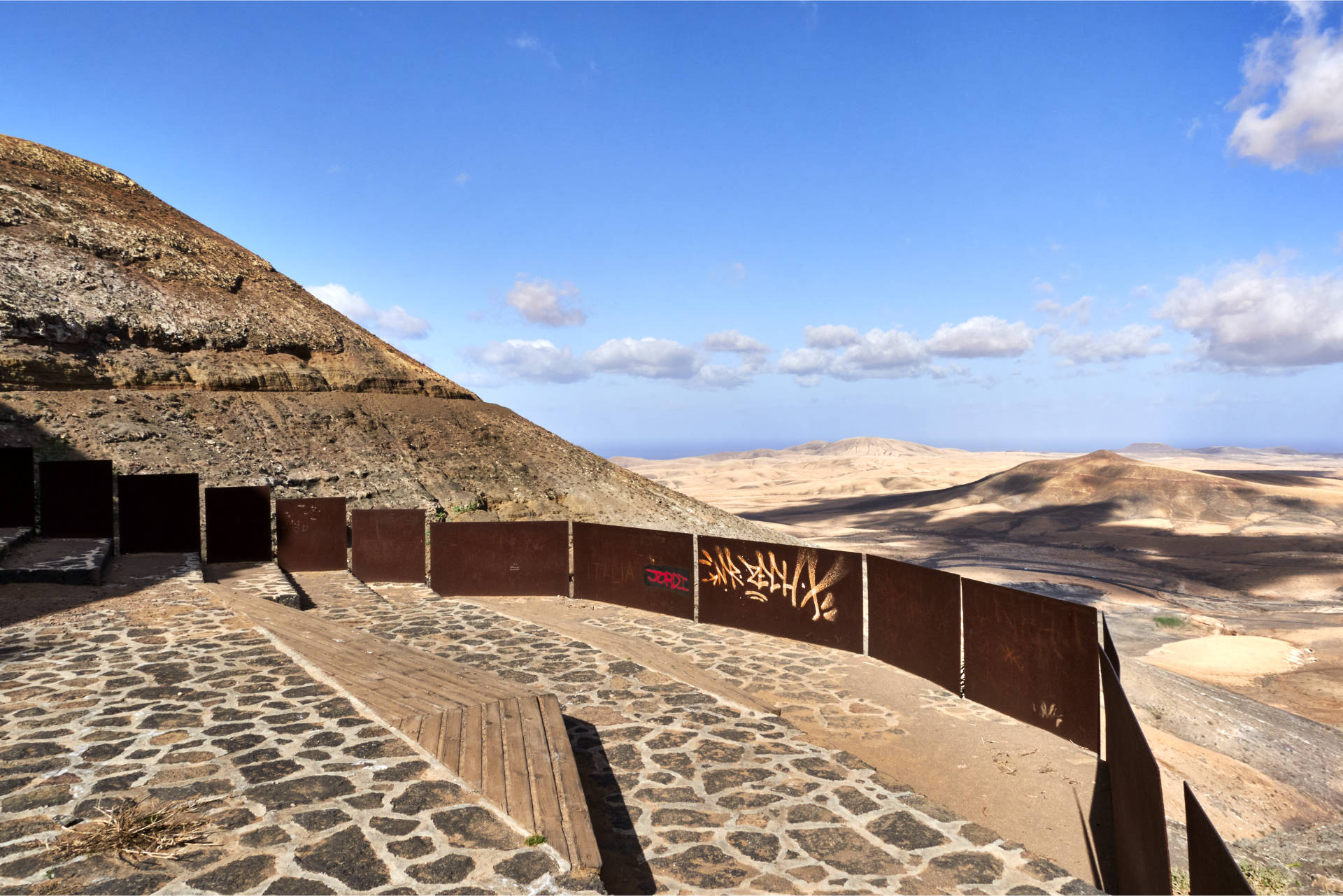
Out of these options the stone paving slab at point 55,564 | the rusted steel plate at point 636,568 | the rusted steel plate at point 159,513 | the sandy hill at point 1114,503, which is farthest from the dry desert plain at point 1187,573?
the rusted steel plate at point 159,513

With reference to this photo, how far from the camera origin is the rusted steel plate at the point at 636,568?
13.6 m

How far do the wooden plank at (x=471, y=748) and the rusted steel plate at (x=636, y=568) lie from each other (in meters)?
7.26

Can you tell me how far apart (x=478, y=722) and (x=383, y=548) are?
1074 centimetres

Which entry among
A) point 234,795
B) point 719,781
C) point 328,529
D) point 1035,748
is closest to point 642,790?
point 719,781

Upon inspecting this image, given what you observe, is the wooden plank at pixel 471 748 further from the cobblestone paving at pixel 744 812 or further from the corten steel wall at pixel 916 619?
the corten steel wall at pixel 916 619

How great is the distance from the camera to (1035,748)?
8.34 m

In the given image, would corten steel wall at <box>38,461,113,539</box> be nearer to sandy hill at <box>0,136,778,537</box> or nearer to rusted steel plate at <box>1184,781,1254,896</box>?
sandy hill at <box>0,136,778,537</box>

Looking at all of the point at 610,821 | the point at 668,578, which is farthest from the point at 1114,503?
the point at 610,821

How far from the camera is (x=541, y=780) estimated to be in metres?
5.30

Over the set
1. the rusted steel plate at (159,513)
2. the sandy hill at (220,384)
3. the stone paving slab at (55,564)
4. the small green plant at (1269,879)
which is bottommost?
the small green plant at (1269,879)

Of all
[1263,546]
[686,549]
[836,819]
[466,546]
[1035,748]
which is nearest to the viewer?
[836,819]

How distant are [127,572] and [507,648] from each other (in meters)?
7.26

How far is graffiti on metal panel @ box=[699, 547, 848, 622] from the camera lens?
38.7 ft

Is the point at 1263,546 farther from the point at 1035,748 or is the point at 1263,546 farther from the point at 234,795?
the point at 234,795
